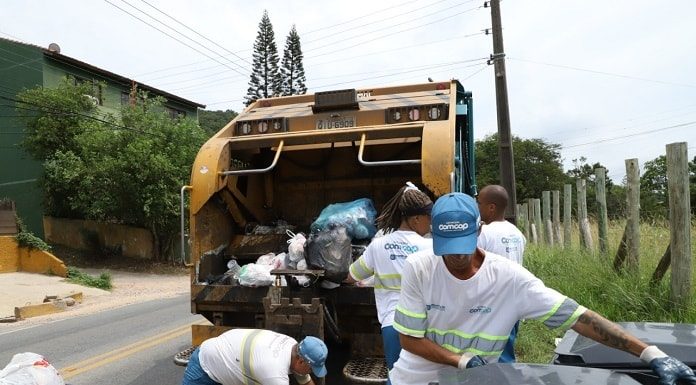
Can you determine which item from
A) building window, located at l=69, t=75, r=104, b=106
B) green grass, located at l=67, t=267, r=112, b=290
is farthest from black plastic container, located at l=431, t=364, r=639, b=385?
building window, located at l=69, t=75, r=104, b=106

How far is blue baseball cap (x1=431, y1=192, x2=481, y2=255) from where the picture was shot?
79.4 inches

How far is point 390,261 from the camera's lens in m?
3.23

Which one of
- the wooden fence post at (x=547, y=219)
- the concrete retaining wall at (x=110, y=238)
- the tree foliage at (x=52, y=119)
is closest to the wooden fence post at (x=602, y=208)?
the wooden fence post at (x=547, y=219)

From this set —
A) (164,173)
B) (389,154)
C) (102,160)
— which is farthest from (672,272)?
(102,160)

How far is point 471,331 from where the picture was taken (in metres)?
2.13

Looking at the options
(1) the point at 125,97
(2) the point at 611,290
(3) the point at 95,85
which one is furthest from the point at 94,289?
(1) the point at 125,97

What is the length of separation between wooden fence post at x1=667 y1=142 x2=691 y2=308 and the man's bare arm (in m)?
3.49

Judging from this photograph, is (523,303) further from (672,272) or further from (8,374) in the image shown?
(672,272)

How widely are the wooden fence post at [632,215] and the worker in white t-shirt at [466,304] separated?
4.29 m

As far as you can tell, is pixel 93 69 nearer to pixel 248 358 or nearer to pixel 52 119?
pixel 52 119

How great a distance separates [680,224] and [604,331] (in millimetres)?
3641

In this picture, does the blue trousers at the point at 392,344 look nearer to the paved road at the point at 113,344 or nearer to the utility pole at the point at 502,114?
the paved road at the point at 113,344

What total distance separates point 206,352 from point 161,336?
4.65 metres

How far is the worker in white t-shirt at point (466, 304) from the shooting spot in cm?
204
